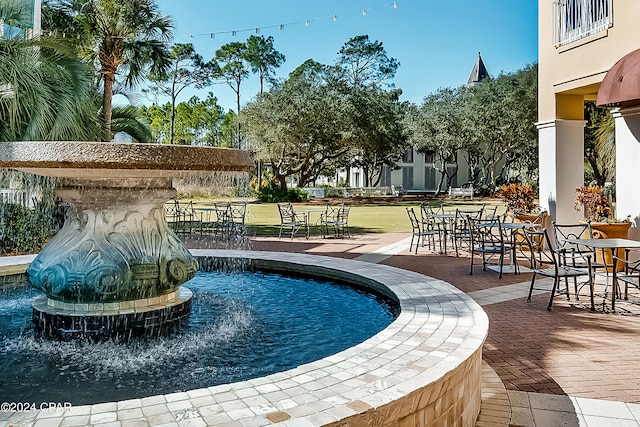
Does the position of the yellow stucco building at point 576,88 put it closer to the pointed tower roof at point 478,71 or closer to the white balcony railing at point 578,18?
the white balcony railing at point 578,18

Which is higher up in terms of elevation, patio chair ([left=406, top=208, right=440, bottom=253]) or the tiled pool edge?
patio chair ([left=406, top=208, right=440, bottom=253])

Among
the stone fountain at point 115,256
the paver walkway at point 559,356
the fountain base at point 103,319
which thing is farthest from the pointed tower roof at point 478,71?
the fountain base at point 103,319

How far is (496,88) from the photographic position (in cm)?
3322

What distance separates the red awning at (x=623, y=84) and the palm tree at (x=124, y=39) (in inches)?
470

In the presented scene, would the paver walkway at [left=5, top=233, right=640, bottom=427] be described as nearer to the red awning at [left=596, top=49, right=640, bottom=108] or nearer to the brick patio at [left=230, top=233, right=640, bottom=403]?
the brick patio at [left=230, top=233, right=640, bottom=403]

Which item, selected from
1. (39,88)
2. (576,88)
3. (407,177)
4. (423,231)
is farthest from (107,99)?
(407,177)

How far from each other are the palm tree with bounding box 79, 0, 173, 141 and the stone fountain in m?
9.86

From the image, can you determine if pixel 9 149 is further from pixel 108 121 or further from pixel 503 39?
pixel 503 39

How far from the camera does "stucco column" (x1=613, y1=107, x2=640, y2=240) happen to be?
8.59m

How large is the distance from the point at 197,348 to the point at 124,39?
43.4 feet

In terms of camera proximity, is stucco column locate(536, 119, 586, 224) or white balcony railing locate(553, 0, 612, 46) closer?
white balcony railing locate(553, 0, 612, 46)

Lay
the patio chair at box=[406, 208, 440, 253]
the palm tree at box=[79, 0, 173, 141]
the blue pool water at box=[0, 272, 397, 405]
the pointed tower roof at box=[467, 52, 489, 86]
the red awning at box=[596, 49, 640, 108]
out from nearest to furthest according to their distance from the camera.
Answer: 1. the blue pool water at box=[0, 272, 397, 405]
2. the red awning at box=[596, 49, 640, 108]
3. the patio chair at box=[406, 208, 440, 253]
4. the palm tree at box=[79, 0, 173, 141]
5. the pointed tower roof at box=[467, 52, 489, 86]

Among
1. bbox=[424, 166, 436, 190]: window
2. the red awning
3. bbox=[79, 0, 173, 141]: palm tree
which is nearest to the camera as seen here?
the red awning

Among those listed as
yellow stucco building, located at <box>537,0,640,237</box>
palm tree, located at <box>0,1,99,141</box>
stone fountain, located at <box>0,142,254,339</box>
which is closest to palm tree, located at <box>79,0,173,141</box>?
palm tree, located at <box>0,1,99,141</box>
